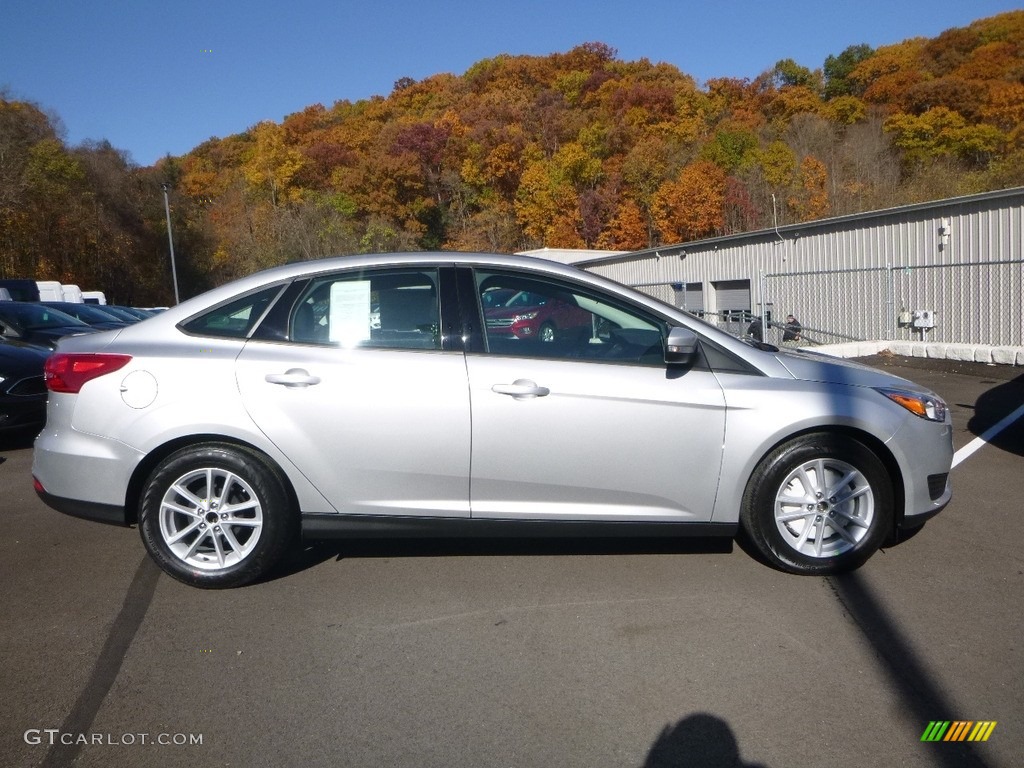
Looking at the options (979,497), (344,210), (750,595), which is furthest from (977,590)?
(344,210)

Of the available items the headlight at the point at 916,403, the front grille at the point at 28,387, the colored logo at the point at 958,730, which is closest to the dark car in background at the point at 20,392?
the front grille at the point at 28,387

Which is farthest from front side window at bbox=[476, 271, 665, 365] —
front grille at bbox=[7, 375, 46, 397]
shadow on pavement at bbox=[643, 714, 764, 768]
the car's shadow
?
front grille at bbox=[7, 375, 46, 397]

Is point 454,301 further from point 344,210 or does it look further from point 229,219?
point 229,219

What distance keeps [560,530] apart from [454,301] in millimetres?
1280

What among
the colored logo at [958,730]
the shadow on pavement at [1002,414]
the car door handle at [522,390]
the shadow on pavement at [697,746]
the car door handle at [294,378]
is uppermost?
the car door handle at [294,378]

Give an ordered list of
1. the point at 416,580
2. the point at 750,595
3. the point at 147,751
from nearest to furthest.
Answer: the point at 147,751
the point at 750,595
the point at 416,580

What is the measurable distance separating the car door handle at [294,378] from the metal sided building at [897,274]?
1419cm

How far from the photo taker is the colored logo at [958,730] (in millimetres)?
2955

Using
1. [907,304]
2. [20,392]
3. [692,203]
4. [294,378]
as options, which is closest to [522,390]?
[294,378]

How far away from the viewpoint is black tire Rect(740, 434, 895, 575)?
4340mm

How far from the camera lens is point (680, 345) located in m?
4.19

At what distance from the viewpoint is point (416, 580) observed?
15.0 feet

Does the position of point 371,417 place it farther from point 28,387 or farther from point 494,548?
point 28,387

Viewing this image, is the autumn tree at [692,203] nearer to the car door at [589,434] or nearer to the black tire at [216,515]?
the car door at [589,434]
